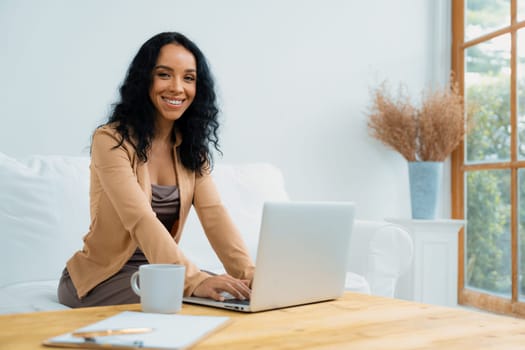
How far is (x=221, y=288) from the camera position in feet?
4.02

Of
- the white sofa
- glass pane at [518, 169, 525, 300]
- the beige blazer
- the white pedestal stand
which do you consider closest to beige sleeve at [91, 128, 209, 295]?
the beige blazer

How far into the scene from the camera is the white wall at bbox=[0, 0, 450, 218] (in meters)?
2.64

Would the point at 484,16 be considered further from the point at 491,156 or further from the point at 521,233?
the point at 521,233

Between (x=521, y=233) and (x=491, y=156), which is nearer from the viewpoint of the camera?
(x=521, y=233)

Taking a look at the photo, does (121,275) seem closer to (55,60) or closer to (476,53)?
(55,60)

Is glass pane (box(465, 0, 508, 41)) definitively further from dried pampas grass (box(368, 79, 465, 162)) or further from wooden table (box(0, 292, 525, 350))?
wooden table (box(0, 292, 525, 350))

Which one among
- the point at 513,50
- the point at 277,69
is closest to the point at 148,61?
the point at 277,69

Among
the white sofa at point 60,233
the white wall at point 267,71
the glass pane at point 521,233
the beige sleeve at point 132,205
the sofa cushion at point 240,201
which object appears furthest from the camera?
the glass pane at point 521,233

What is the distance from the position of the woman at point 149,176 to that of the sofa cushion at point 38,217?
14.1 inches

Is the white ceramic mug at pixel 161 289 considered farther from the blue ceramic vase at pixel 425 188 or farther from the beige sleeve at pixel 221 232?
the blue ceramic vase at pixel 425 188

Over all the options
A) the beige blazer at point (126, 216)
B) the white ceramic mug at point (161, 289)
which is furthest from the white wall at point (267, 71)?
the white ceramic mug at point (161, 289)

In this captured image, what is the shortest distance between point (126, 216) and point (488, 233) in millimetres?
2459

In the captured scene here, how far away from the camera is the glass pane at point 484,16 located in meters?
3.31

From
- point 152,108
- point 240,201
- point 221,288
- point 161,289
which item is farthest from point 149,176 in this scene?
point 240,201
